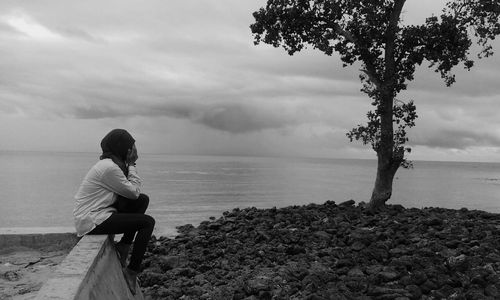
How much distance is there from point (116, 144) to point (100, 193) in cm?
71

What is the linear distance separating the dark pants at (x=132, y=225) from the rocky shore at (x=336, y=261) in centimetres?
200

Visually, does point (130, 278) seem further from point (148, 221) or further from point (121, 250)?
point (148, 221)

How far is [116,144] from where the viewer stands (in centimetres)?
680

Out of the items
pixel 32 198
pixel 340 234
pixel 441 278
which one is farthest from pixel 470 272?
pixel 32 198

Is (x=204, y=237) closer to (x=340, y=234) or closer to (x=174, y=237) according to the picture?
(x=174, y=237)

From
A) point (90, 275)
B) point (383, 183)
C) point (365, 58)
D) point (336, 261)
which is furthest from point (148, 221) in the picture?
point (365, 58)

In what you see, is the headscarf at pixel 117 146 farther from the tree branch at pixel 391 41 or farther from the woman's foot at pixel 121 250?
the tree branch at pixel 391 41

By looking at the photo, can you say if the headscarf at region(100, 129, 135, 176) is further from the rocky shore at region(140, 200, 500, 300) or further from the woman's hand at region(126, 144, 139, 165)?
the rocky shore at region(140, 200, 500, 300)

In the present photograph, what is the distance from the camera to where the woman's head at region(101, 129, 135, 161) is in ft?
22.3

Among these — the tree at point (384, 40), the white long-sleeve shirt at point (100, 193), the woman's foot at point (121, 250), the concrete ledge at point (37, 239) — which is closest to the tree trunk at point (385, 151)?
the tree at point (384, 40)

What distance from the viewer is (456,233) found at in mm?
10453

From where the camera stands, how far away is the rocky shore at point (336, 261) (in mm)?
7578

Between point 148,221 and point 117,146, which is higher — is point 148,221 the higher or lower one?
the lower one

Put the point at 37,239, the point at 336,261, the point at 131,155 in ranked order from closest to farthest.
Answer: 1. the point at 131,155
2. the point at 336,261
3. the point at 37,239
